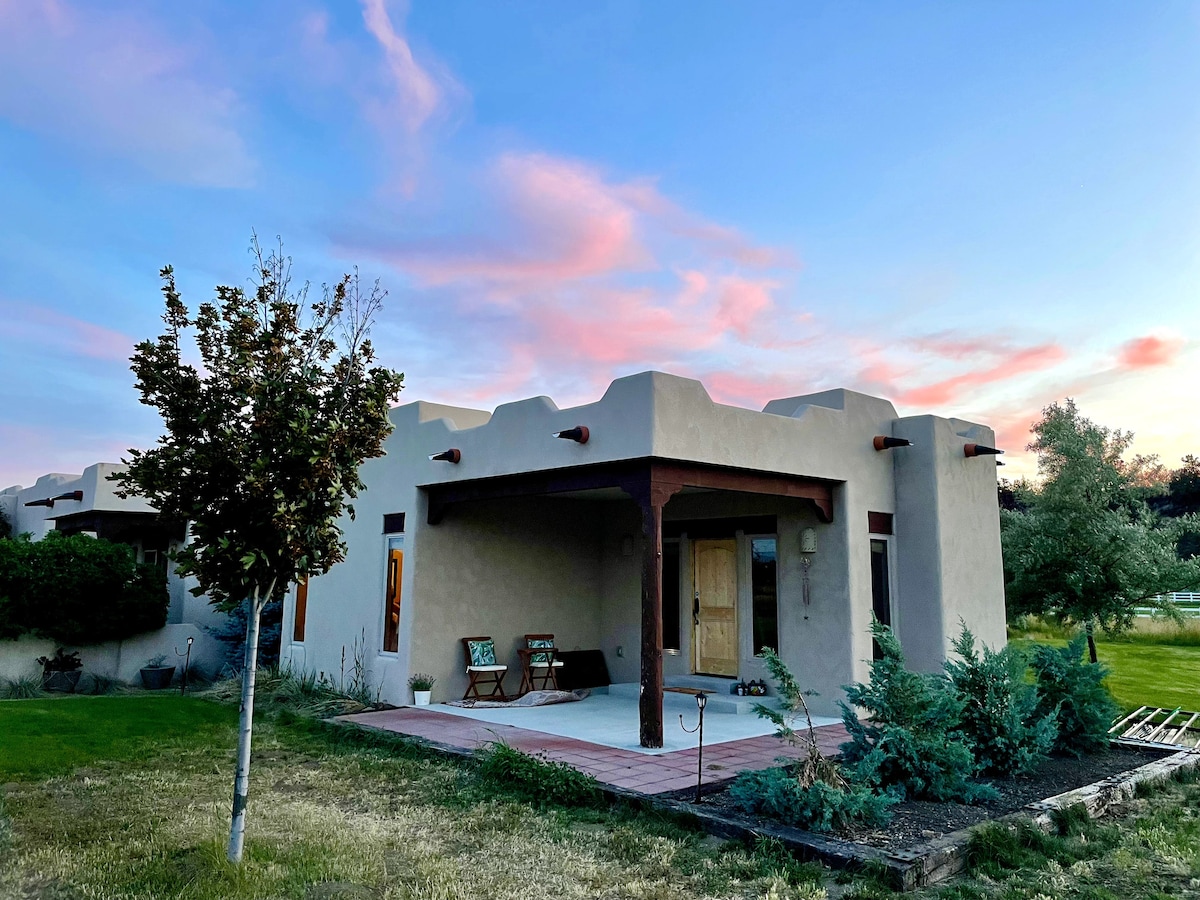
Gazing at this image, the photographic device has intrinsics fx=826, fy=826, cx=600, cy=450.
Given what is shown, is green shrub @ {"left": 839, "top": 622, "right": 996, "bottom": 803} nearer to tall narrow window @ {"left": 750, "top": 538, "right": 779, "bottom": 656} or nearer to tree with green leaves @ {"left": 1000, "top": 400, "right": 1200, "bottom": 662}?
tall narrow window @ {"left": 750, "top": 538, "right": 779, "bottom": 656}

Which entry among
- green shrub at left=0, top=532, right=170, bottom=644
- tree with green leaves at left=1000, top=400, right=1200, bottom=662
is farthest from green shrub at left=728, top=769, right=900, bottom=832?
green shrub at left=0, top=532, right=170, bottom=644

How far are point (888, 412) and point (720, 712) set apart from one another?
4.58 m

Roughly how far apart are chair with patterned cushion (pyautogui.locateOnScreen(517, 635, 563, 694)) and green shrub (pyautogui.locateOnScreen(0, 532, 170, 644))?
7648 mm

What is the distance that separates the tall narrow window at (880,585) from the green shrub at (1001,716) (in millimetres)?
3450

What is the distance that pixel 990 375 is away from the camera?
14.1 meters

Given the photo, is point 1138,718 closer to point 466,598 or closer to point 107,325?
point 466,598

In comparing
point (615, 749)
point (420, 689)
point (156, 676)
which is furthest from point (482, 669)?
point (156, 676)

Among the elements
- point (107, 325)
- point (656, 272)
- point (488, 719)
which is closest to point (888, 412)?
point (656, 272)

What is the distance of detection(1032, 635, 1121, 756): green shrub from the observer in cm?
774

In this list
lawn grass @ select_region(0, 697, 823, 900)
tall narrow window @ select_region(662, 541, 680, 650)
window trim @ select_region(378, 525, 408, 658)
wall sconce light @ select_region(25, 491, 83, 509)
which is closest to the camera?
lawn grass @ select_region(0, 697, 823, 900)

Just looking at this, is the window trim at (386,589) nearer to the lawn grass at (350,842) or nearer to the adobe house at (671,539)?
the adobe house at (671,539)

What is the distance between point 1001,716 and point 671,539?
5902 millimetres

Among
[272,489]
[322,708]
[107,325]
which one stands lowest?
[322,708]

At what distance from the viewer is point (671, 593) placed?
40.1ft
